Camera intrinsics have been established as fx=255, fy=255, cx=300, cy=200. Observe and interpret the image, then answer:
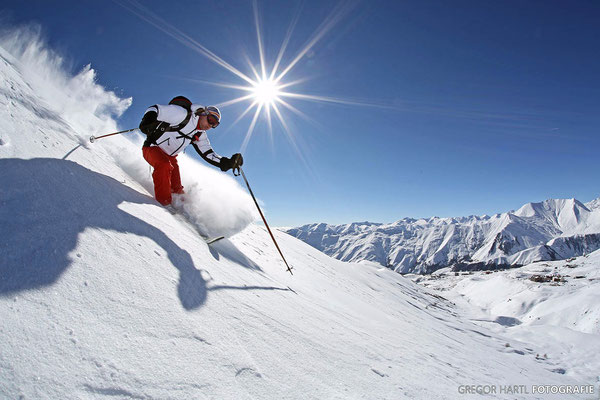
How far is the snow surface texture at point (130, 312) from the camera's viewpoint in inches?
62.7

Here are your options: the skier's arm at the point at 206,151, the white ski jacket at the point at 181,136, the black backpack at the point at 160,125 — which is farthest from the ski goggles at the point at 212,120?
the skier's arm at the point at 206,151

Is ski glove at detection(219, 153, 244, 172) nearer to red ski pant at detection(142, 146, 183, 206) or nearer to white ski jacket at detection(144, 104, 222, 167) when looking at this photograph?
white ski jacket at detection(144, 104, 222, 167)

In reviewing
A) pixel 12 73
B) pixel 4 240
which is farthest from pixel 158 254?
pixel 12 73

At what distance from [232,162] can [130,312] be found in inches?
205

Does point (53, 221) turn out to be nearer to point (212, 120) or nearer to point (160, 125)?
point (160, 125)

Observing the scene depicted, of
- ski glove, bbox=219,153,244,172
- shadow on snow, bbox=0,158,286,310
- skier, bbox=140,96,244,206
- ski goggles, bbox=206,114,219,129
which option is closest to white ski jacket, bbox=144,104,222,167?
skier, bbox=140,96,244,206

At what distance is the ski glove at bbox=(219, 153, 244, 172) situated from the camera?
270 inches

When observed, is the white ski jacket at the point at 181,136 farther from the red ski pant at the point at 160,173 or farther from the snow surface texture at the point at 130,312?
the snow surface texture at the point at 130,312

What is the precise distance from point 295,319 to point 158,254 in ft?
7.10

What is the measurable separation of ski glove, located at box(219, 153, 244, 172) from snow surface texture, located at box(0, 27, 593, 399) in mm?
2366

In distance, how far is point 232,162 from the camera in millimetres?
6918

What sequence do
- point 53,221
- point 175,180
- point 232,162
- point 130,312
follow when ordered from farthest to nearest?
point 232,162 < point 175,180 < point 53,221 < point 130,312

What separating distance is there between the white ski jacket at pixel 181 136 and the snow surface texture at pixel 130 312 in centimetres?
159

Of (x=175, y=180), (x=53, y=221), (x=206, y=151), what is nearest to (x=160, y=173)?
(x=175, y=180)
